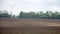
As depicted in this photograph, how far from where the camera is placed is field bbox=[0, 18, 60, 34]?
1638 millimetres

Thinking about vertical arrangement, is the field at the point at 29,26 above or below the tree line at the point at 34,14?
below

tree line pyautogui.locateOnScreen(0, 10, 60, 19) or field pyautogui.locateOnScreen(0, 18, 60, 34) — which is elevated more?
tree line pyautogui.locateOnScreen(0, 10, 60, 19)

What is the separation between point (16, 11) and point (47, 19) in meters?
0.50

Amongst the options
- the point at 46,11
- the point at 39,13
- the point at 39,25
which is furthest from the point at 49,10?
the point at 39,25

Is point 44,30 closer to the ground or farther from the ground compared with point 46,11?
closer to the ground

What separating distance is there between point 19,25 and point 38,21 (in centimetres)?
30

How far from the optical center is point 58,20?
166cm

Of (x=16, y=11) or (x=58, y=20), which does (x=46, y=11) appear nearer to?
(x=58, y=20)

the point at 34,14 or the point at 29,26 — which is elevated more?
the point at 34,14

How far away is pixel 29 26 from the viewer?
166 centimetres

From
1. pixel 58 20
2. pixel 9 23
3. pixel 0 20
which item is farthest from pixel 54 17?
pixel 0 20

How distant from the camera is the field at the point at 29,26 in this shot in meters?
1.64

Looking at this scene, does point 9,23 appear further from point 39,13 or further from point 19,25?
point 39,13

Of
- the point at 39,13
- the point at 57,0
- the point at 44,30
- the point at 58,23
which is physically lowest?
the point at 44,30
